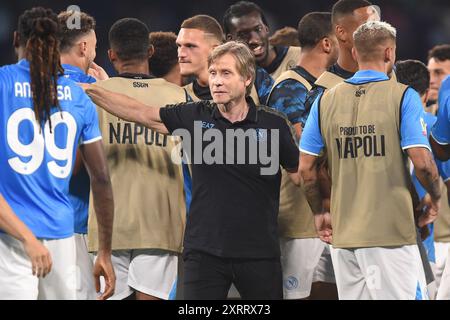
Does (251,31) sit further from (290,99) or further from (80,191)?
(80,191)

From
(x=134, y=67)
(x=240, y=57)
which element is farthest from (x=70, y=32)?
(x=240, y=57)

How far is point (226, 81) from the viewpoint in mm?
5121

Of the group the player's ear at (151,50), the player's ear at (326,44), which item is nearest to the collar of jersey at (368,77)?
the player's ear at (326,44)

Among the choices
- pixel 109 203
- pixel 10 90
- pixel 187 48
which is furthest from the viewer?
pixel 187 48

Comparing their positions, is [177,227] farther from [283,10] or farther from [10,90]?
[283,10]

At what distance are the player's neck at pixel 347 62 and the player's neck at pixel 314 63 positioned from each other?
0.38 meters

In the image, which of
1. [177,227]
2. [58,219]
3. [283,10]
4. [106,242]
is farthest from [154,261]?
[283,10]

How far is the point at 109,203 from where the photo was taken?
452 centimetres

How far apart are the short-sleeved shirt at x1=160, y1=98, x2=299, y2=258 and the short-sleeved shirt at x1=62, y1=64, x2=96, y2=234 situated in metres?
0.73

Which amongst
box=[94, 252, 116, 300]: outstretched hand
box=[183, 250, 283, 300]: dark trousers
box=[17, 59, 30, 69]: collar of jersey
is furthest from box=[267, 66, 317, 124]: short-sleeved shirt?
box=[17, 59, 30, 69]: collar of jersey

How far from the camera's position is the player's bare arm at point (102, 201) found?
14.6 feet

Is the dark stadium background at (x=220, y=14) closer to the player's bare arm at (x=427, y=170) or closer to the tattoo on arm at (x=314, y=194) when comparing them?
the tattoo on arm at (x=314, y=194)

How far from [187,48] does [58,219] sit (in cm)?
222

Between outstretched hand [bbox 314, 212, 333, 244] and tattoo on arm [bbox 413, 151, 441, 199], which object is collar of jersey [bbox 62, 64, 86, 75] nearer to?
outstretched hand [bbox 314, 212, 333, 244]
